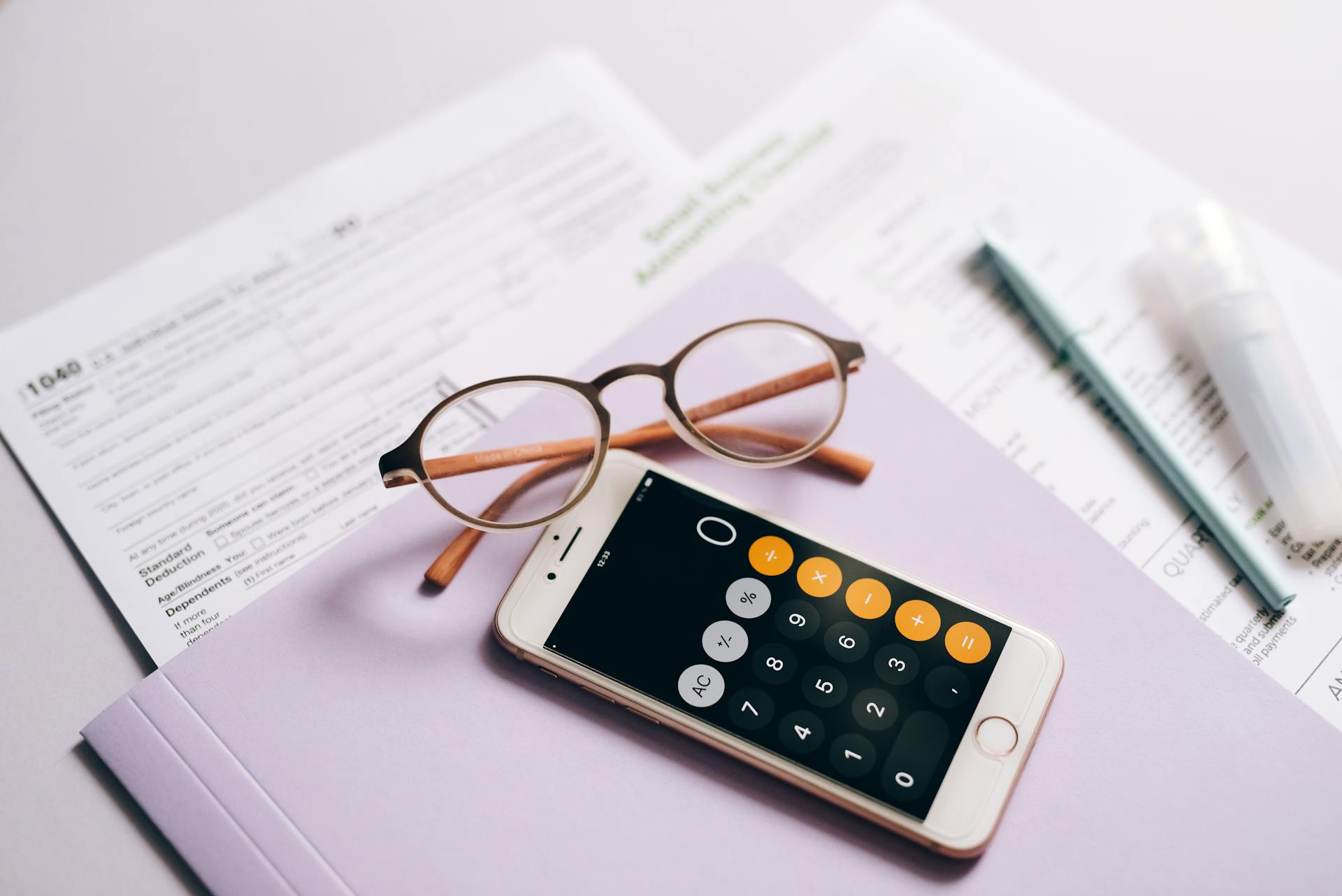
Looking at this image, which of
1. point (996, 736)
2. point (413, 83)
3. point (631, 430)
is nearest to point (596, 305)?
point (631, 430)

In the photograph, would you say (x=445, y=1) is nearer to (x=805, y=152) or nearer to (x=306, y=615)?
(x=805, y=152)

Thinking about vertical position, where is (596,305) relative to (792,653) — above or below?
above

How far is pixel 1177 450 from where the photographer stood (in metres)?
0.47

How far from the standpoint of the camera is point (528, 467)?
45 cm

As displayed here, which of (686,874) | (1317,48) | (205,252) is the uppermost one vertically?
(1317,48)

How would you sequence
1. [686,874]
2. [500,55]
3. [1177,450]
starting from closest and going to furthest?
1. [686,874]
2. [1177,450]
3. [500,55]

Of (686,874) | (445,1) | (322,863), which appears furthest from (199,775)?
(445,1)

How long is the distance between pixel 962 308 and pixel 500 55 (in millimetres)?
345

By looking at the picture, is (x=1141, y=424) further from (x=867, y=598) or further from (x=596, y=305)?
(x=596, y=305)

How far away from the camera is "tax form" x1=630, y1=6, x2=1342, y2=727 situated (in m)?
0.45

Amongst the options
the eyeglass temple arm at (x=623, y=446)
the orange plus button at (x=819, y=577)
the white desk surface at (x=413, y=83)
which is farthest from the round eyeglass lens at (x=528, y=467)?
the white desk surface at (x=413, y=83)

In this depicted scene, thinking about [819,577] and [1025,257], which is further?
[1025,257]

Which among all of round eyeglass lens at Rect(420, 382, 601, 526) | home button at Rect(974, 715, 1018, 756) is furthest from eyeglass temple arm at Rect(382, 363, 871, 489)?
home button at Rect(974, 715, 1018, 756)

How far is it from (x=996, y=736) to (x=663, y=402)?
217 millimetres
